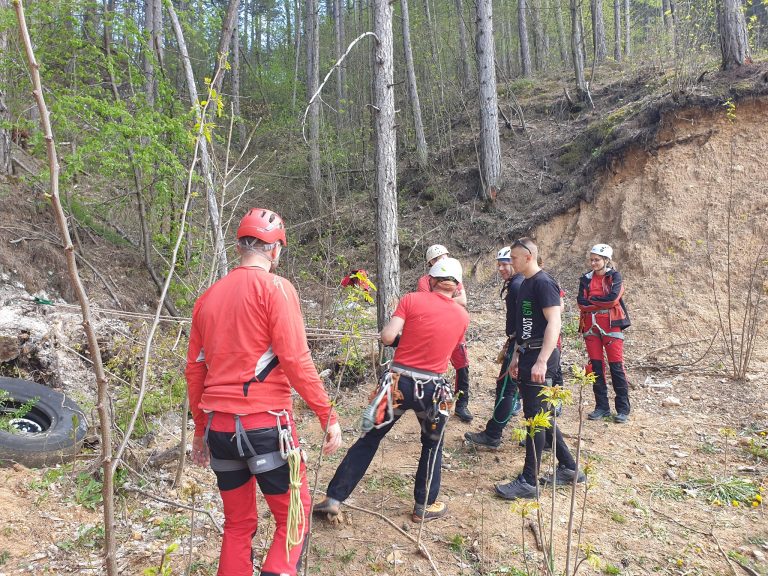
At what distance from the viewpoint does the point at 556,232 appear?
11.1 metres

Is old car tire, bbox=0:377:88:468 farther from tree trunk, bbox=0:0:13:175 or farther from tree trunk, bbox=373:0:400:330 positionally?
tree trunk, bbox=0:0:13:175

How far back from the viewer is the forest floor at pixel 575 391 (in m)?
3.57

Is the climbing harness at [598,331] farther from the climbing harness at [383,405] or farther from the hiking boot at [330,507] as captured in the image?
the hiking boot at [330,507]

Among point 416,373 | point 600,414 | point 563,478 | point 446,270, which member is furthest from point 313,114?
point 563,478

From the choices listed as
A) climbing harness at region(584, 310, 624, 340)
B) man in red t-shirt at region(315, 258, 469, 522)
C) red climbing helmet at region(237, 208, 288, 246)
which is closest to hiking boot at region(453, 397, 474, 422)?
climbing harness at region(584, 310, 624, 340)

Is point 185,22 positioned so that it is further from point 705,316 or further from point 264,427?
point 705,316

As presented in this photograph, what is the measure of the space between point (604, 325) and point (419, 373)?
10.0ft

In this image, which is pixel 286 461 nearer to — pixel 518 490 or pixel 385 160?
pixel 518 490

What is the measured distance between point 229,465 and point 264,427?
32 cm

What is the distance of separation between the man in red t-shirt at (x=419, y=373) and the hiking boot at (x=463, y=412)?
2.33 m

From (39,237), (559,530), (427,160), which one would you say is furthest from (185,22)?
(559,530)

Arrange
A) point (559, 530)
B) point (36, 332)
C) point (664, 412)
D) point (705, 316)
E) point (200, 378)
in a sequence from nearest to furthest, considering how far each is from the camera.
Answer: point (200, 378), point (559, 530), point (664, 412), point (36, 332), point (705, 316)

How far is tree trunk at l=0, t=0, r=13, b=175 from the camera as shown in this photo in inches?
306

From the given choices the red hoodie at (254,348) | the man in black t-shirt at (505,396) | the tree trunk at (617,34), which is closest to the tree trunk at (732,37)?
the man in black t-shirt at (505,396)
